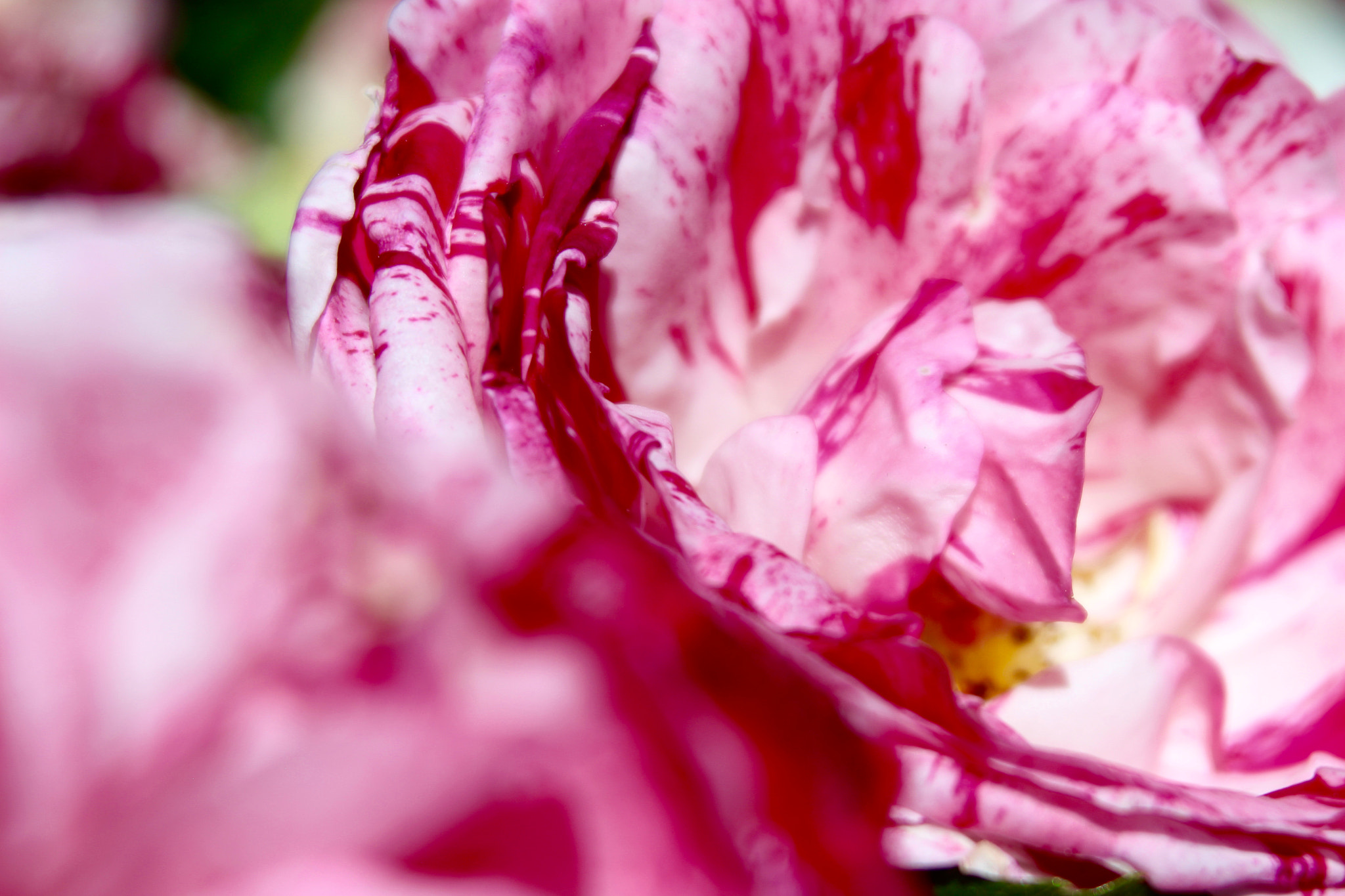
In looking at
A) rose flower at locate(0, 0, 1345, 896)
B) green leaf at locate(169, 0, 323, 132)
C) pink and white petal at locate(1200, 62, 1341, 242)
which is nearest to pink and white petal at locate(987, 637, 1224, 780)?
rose flower at locate(0, 0, 1345, 896)

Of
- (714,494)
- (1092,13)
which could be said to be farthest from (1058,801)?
(1092,13)

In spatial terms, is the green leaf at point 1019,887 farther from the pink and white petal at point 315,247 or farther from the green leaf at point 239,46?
the green leaf at point 239,46

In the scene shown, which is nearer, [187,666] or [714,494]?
[187,666]

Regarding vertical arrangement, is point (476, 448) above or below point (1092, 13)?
below

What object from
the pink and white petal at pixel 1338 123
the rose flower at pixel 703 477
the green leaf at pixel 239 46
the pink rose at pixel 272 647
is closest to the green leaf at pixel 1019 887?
the rose flower at pixel 703 477

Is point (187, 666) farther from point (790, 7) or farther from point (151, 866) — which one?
point (790, 7)

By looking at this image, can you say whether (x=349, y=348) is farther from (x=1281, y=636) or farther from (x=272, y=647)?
(x=1281, y=636)

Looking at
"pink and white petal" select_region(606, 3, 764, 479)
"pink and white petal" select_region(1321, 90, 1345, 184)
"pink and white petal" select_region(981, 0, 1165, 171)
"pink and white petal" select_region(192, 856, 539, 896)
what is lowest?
"pink and white petal" select_region(192, 856, 539, 896)

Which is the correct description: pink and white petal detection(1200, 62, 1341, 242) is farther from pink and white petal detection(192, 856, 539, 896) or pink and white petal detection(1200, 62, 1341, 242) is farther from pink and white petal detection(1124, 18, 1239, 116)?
pink and white petal detection(192, 856, 539, 896)
